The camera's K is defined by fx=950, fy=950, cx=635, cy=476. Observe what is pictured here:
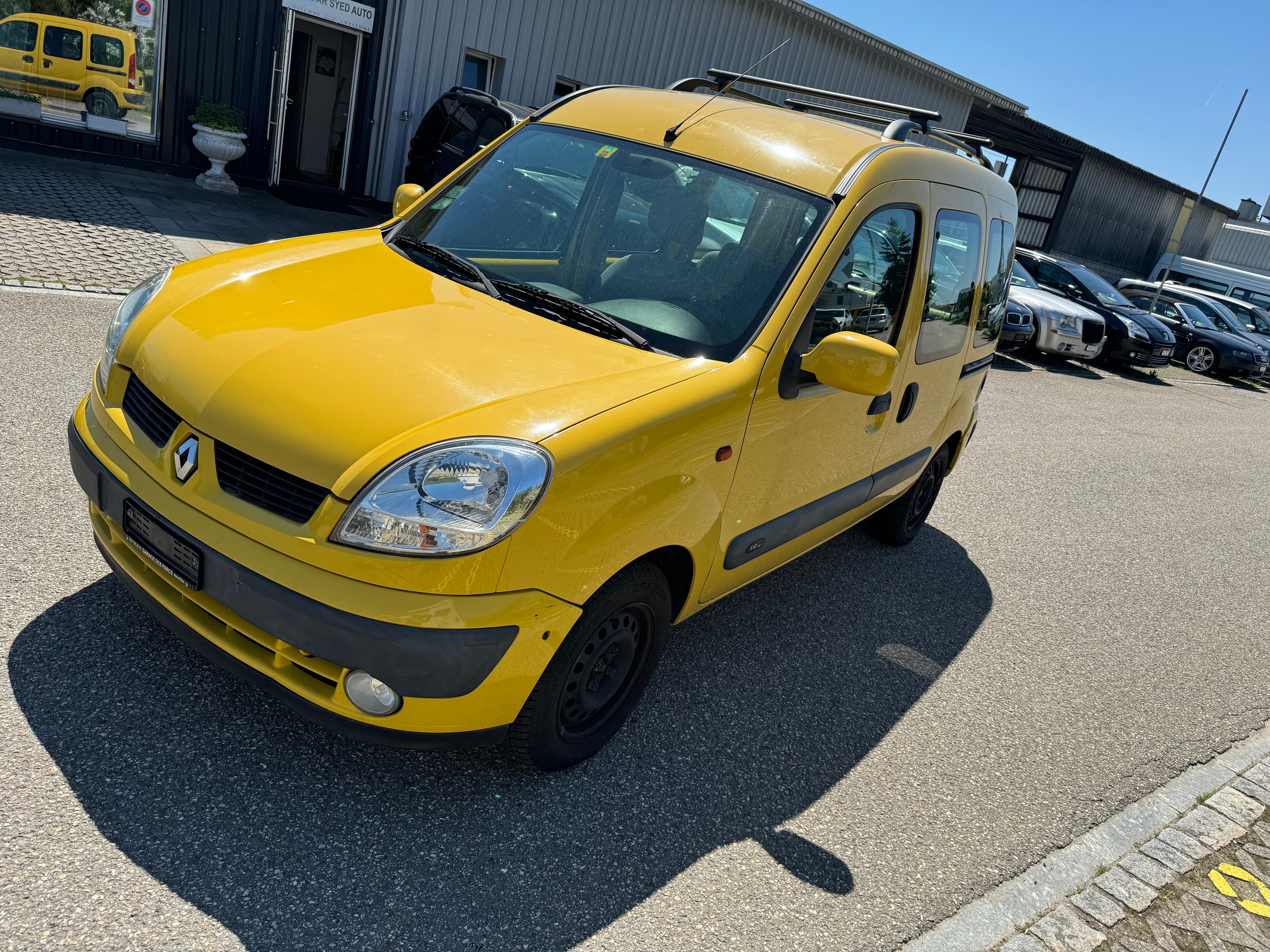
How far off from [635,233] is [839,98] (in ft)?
5.36

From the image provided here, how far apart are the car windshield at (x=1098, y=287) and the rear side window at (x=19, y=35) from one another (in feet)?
54.5

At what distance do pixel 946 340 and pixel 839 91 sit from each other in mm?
18702

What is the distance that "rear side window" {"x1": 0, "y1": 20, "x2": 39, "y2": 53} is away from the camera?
11.3 metres

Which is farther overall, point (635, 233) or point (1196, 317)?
point (1196, 317)

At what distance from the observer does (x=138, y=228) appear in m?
9.39

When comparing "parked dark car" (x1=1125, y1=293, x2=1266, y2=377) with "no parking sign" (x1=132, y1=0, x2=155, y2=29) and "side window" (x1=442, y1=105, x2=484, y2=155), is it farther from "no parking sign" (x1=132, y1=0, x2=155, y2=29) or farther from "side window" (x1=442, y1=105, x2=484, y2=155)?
"no parking sign" (x1=132, y1=0, x2=155, y2=29)

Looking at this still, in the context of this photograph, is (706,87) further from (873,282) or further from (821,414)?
(821,414)

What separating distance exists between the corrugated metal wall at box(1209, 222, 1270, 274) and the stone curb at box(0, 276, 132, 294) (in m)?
Result: 44.6

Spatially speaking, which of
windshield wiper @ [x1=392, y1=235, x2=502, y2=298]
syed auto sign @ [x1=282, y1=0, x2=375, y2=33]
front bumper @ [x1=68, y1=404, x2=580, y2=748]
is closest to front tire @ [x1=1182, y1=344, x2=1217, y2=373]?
syed auto sign @ [x1=282, y1=0, x2=375, y2=33]

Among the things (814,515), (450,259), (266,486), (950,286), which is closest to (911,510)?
(950,286)

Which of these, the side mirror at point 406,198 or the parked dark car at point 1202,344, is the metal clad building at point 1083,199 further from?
the side mirror at point 406,198

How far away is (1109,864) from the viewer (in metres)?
3.31

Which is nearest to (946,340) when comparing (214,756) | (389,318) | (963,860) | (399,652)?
(963,860)

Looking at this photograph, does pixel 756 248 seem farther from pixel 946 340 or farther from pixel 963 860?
pixel 963 860
